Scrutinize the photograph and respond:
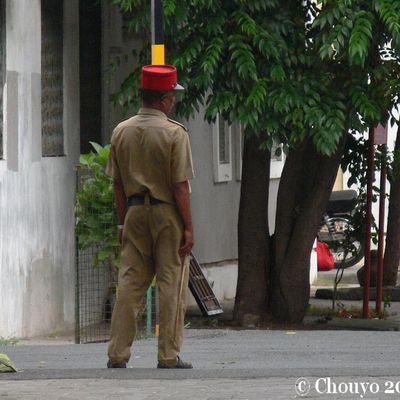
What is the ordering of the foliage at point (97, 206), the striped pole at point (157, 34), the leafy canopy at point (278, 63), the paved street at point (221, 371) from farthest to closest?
the leafy canopy at point (278, 63) < the foliage at point (97, 206) < the striped pole at point (157, 34) < the paved street at point (221, 371)

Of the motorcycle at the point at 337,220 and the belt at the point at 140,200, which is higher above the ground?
the belt at the point at 140,200

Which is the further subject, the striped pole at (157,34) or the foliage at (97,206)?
the foliage at (97,206)

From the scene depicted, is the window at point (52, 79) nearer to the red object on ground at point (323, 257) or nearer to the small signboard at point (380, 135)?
A: the small signboard at point (380, 135)

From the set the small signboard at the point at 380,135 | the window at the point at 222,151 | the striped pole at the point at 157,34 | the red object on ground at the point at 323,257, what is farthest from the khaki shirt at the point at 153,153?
the red object on ground at the point at 323,257

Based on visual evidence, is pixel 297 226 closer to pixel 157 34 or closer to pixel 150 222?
pixel 157 34

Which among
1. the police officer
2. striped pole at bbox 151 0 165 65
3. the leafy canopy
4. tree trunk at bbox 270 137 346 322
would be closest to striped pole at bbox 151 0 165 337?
striped pole at bbox 151 0 165 65

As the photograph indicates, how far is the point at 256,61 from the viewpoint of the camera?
14984 millimetres

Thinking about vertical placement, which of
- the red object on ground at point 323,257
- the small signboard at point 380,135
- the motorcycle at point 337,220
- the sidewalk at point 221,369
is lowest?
the red object on ground at point 323,257

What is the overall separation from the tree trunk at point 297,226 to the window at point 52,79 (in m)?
2.56

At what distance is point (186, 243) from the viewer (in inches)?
376

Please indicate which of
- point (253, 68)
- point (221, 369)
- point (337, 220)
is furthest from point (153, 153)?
point (337, 220)

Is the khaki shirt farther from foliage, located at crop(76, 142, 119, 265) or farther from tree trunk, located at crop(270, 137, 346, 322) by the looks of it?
tree trunk, located at crop(270, 137, 346, 322)

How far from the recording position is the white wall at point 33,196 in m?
15.6

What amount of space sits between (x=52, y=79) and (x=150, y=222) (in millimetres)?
7480
